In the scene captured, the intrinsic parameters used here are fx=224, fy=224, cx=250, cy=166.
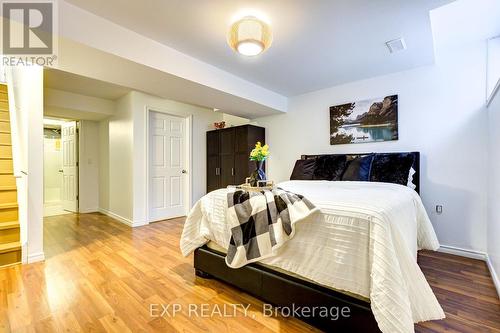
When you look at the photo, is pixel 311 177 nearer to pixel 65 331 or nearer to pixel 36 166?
pixel 65 331

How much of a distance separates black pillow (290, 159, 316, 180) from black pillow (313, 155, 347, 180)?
69 mm

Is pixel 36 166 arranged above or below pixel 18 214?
above

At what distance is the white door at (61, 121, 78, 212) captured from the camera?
5059mm

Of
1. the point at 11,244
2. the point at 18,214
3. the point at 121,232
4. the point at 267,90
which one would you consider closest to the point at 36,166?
the point at 18,214

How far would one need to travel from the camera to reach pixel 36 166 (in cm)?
249

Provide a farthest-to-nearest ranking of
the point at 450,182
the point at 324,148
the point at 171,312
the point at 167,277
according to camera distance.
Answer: the point at 324,148 < the point at 450,182 < the point at 167,277 < the point at 171,312

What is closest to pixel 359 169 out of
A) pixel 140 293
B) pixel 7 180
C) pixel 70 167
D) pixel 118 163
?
pixel 140 293

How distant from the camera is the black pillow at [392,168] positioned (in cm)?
272

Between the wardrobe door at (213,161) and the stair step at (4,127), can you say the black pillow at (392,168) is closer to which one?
the wardrobe door at (213,161)

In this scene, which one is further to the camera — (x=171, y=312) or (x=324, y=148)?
(x=324, y=148)

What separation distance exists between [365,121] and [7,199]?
471 cm

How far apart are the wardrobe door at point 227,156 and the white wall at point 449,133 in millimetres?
2379

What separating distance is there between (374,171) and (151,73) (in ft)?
9.71

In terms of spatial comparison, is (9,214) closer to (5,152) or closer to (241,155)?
(5,152)
